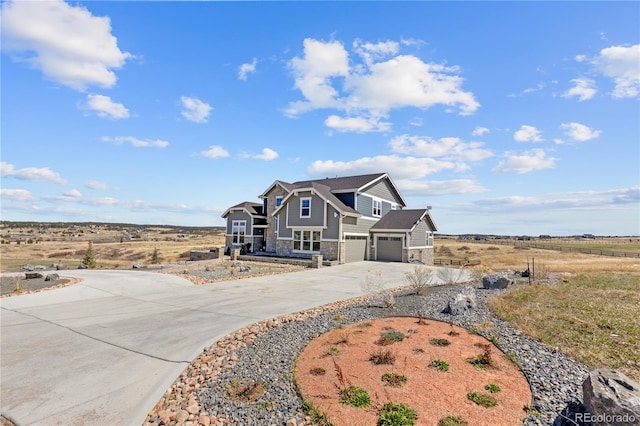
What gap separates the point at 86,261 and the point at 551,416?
27.3 meters

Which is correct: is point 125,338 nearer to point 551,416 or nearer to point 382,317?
point 382,317

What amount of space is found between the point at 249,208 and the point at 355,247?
12.7 meters

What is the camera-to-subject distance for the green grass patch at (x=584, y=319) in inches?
253

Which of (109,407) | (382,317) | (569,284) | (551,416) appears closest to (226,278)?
(382,317)

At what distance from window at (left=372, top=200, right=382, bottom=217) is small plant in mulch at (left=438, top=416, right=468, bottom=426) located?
27157mm

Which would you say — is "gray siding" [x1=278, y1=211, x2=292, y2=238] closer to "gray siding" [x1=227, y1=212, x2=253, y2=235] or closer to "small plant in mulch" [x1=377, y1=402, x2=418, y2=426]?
Result: "gray siding" [x1=227, y1=212, x2=253, y2=235]

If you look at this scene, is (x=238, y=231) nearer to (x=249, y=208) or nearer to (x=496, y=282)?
(x=249, y=208)

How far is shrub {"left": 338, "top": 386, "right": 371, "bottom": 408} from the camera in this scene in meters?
4.75

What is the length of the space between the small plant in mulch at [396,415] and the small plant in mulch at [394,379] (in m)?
0.57

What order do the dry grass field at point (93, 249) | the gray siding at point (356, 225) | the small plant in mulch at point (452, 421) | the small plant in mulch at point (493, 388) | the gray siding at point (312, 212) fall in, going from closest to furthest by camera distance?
the small plant in mulch at point (452, 421), the small plant in mulch at point (493, 388), the gray siding at point (356, 225), the gray siding at point (312, 212), the dry grass field at point (93, 249)

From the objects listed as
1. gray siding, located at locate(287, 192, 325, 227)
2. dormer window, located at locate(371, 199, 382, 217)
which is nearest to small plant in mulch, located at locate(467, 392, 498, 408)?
gray siding, located at locate(287, 192, 325, 227)

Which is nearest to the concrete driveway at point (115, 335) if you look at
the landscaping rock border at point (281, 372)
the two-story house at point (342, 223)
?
the landscaping rock border at point (281, 372)

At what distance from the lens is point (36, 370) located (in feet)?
21.0

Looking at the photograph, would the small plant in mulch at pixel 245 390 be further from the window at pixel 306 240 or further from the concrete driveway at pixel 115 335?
the window at pixel 306 240
